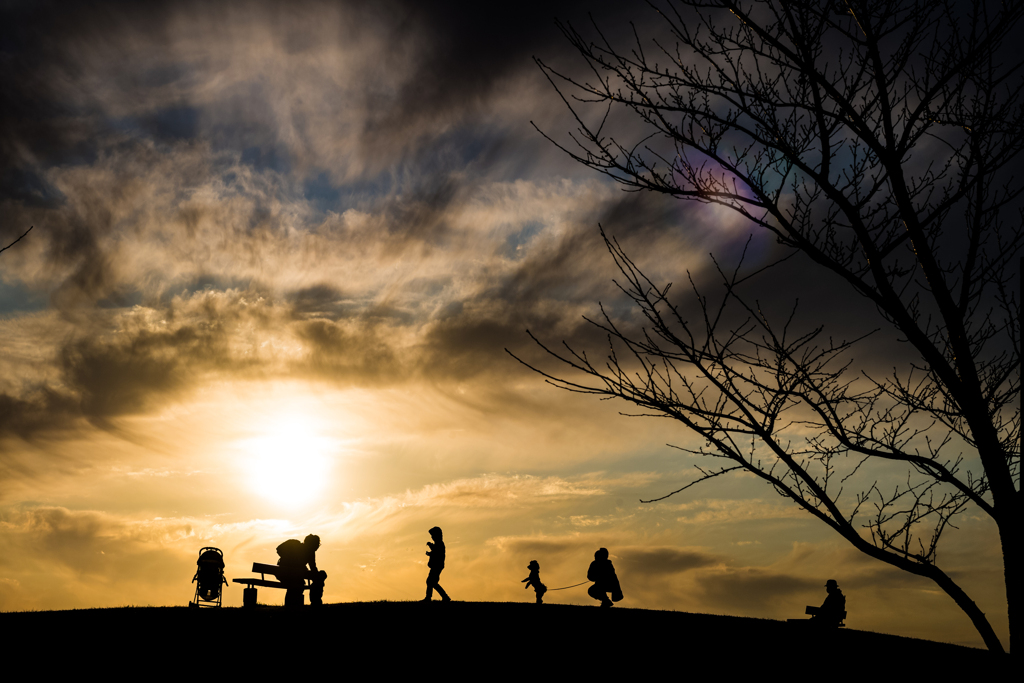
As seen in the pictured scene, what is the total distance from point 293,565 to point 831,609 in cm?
1084

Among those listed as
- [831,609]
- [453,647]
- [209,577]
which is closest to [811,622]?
[831,609]

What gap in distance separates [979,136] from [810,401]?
2800 millimetres

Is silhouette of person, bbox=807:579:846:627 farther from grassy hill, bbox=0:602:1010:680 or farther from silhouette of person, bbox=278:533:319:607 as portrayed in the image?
silhouette of person, bbox=278:533:319:607

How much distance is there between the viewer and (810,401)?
211 inches

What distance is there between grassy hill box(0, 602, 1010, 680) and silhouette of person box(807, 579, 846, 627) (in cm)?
63

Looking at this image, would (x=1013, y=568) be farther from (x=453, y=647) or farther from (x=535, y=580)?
(x=535, y=580)

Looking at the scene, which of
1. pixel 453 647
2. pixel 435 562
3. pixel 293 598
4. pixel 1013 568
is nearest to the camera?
pixel 1013 568

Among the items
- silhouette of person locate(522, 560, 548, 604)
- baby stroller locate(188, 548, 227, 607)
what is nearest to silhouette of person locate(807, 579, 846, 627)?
silhouette of person locate(522, 560, 548, 604)

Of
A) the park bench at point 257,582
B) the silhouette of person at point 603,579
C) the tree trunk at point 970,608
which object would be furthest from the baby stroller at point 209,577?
the tree trunk at point 970,608

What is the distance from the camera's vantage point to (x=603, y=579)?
572 inches

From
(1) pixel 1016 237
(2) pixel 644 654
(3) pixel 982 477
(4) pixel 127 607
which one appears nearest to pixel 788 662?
(2) pixel 644 654

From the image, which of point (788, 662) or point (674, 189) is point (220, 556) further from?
point (674, 189)

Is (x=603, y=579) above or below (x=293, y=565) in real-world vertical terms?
below

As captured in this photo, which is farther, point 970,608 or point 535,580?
point 535,580
